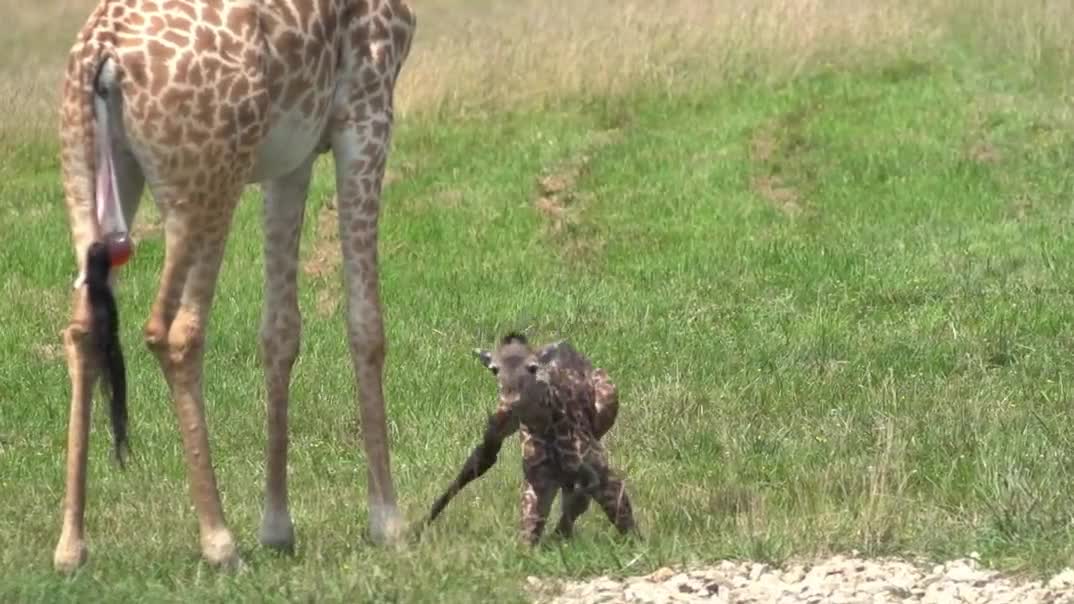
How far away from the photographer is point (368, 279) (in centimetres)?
735

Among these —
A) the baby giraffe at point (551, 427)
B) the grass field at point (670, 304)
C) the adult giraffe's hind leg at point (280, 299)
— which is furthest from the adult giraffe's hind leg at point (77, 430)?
the baby giraffe at point (551, 427)

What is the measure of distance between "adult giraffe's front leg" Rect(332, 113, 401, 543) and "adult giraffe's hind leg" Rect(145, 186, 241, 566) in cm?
64

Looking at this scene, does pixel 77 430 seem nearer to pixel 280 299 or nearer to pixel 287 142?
pixel 280 299

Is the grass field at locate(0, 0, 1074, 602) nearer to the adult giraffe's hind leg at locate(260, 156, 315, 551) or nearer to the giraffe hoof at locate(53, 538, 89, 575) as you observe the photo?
the giraffe hoof at locate(53, 538, 89, 575)

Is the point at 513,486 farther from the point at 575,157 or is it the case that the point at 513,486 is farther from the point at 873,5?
the point at 873,5

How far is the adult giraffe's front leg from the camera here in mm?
7270

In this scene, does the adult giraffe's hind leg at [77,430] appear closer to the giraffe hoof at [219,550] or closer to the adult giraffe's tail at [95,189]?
the adult giraffe's tail at [95,189]

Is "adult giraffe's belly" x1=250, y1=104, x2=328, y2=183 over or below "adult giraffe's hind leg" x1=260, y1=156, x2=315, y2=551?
over

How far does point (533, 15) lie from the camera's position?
74.3 ft

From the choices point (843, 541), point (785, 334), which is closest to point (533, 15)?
point (785, 334)

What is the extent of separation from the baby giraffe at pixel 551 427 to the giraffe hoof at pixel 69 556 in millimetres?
1330

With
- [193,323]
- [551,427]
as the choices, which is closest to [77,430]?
[193,323]

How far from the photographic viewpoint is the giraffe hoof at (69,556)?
6.61 m

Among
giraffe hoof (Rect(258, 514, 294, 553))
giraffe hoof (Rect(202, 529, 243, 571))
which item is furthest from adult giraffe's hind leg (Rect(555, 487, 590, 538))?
giraffe hoof (Rect(202, 529, 243, 571))
